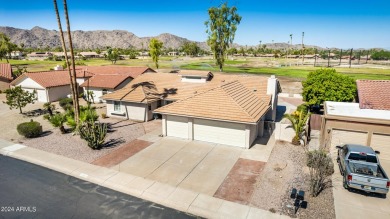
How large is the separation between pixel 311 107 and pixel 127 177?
24.8 metres

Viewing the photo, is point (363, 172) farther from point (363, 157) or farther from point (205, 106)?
point (205, 106)

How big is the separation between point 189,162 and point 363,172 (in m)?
10.3

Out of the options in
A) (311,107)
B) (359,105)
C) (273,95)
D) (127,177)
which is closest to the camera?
(127,177)

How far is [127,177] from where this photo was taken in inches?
625

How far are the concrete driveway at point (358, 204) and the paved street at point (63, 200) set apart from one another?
764cm

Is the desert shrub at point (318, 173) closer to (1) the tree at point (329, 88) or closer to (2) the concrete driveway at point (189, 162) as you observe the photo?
(2) the concrete driveway at point (189, 162)

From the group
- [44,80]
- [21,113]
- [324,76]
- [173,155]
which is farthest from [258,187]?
[44,80]

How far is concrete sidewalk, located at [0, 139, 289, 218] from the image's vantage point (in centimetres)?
1259

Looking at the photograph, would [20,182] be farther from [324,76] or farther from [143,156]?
[324,76]

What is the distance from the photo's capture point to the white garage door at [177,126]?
22391 mm

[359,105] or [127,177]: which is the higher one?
[359,105]

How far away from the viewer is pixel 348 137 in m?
19.3

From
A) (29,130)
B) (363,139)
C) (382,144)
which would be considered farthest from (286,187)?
(29,130)

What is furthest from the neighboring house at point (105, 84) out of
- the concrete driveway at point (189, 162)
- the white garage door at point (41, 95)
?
the concrete driveway at point (189, 162)
